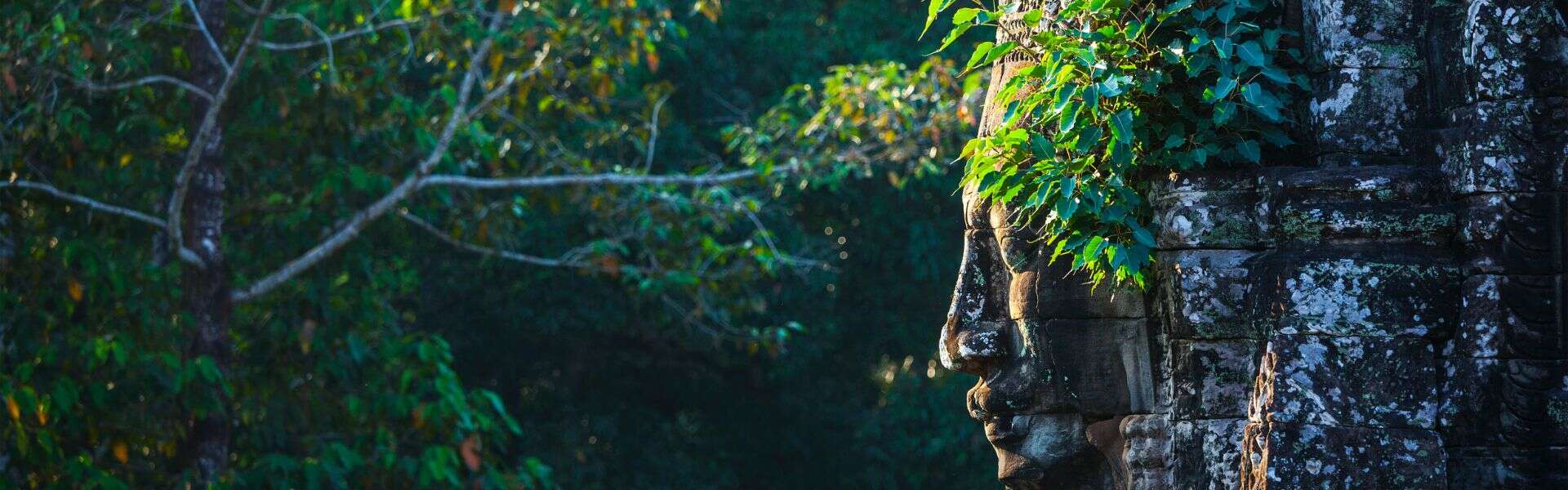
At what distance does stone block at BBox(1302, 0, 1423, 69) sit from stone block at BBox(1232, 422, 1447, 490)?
0.63 metres

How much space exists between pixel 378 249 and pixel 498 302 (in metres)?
2.01

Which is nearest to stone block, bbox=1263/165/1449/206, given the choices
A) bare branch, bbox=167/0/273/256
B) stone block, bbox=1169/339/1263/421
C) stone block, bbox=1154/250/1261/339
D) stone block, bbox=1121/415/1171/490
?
stone block, bbox=1154/250/1261/339

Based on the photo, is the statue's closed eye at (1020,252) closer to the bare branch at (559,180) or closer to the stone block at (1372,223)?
the stone block at (1372,223)

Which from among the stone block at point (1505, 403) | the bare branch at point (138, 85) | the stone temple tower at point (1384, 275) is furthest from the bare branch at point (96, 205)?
the stone block at point (1505, 403)

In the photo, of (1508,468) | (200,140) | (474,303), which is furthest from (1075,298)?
(474,303)

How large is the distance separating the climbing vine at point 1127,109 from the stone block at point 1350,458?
408 mm

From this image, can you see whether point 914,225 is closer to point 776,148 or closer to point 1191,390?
point 776,148

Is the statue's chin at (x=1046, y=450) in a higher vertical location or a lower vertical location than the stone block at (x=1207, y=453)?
lower

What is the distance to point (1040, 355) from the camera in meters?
3.06

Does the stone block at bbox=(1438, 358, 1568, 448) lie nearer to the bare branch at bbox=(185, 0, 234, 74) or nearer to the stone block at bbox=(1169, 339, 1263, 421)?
the stone block at bbox=(1169, 339, 1263, 421)

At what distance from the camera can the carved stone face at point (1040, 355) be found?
9.85 feet

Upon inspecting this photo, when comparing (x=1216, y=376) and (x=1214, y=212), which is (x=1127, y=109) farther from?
(x=1216, y=376)

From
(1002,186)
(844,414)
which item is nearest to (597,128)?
(844,414)

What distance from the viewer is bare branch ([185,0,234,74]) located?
6.39m
